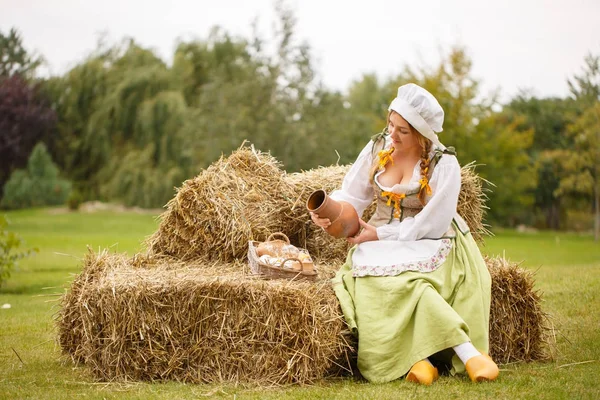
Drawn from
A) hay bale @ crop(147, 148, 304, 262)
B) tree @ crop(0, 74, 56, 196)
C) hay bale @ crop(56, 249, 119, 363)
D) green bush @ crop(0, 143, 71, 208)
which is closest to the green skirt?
hay bale @ crop(147, 148, 304, 262)

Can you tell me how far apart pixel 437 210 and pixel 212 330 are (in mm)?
1490

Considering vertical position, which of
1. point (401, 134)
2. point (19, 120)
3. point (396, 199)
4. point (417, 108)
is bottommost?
point (396, 199)

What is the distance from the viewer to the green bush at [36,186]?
30.4 metres

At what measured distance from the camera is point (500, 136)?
2389cm

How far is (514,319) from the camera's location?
4867 mm

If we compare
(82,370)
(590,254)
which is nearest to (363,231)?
(82,370)

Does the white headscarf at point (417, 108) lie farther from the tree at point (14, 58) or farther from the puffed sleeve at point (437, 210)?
the tree at point (14, 58)

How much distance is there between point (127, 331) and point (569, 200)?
28.8m

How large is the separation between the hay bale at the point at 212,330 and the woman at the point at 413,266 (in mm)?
218

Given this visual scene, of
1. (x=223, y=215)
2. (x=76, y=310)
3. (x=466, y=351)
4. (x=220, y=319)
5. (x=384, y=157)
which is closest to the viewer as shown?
(x=466, y=351)

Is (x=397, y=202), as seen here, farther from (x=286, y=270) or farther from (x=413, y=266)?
(x=286, y=270)

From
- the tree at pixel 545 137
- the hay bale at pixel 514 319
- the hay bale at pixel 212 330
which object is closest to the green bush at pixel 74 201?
the tree at pixel 545 137

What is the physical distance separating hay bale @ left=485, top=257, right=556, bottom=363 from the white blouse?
1.96 feet

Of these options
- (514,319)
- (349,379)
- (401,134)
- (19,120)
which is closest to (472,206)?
(514,319)
